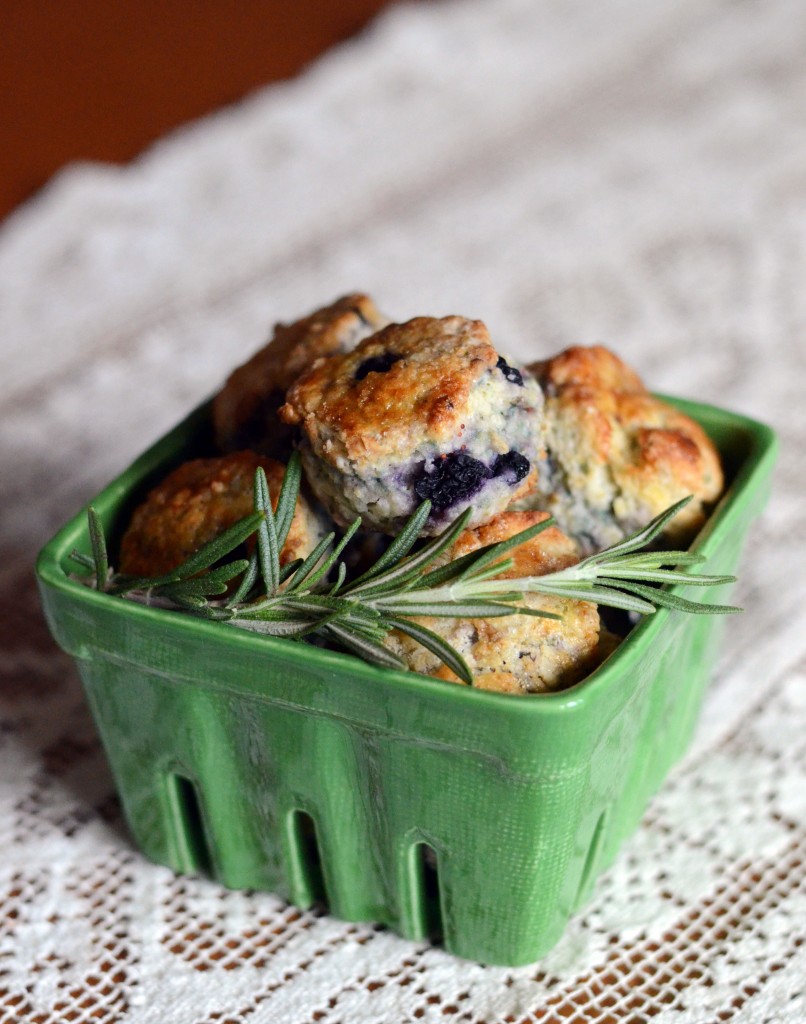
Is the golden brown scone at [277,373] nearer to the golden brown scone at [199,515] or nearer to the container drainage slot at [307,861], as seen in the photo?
the golden brown scone at [199,515]

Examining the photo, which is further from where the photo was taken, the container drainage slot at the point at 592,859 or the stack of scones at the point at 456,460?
the container drainage slot at the point at 592,859

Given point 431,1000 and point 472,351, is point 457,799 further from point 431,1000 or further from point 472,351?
point 472,351

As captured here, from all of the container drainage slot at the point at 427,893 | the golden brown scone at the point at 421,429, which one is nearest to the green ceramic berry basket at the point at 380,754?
the container drainage slot at the point at 427,893

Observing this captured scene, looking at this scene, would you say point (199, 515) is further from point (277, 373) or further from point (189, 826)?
point (189, 826)

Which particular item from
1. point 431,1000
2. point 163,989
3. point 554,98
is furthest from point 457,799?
point 554,98

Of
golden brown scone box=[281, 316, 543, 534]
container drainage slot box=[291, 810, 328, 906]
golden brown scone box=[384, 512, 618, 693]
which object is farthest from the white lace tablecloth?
golden brown scone box=[281, 316, 543, 534]

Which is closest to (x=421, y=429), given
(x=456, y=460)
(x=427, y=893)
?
(x=456, y=460)
